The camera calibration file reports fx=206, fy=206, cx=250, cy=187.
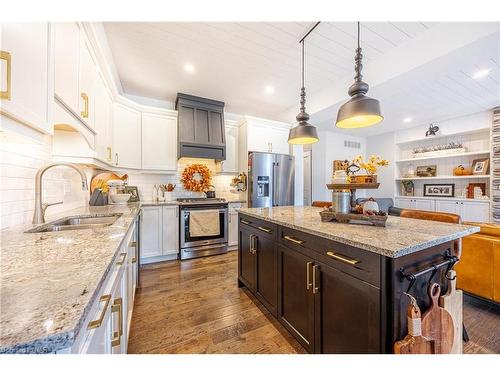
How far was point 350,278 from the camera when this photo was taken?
3.57 feet

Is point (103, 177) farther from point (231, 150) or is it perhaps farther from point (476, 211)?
point (476, 211)

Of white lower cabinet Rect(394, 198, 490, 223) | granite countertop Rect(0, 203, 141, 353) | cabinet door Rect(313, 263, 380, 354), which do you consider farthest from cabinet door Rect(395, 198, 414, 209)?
granite countertop Rect(0, 203, 141, 353)

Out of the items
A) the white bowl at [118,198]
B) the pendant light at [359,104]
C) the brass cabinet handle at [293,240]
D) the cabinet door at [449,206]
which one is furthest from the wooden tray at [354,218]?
the cabinet door at [449,206]

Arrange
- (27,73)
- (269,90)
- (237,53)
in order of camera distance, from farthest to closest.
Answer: (269,90)
(237,53)
(27,73)

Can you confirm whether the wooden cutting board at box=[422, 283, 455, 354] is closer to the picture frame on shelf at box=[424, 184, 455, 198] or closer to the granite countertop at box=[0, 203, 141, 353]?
the granite countertop at box=[0, 203, 141, 353]

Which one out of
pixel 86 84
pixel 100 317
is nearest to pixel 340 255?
pixel 100 317

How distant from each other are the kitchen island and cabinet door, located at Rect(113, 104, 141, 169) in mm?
2475

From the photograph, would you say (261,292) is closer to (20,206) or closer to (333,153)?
(20,206)

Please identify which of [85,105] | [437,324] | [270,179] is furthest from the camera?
[270,179]

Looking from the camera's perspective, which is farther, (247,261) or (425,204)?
(425,204)

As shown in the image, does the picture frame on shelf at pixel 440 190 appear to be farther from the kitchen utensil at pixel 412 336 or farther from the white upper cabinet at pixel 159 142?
the white upper cabinet at pixel 159 142

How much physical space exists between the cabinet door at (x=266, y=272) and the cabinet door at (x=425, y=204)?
192 inches

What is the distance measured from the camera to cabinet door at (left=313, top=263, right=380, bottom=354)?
0.98 m

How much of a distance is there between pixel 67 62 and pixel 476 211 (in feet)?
20.7
